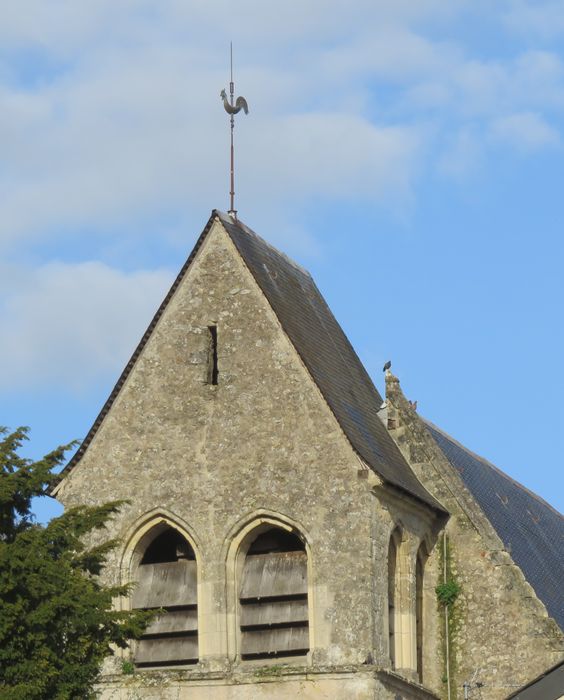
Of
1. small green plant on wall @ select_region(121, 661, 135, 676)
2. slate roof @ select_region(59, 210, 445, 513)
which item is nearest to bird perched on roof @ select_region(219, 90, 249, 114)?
slate roof @ select_region(59, 210, 445, 513)

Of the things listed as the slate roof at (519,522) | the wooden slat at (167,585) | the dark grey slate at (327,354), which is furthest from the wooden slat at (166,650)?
the slate roof at (519,522)

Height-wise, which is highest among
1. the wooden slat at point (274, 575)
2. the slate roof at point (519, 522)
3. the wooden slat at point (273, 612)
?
the slate roof at point (519, 522)

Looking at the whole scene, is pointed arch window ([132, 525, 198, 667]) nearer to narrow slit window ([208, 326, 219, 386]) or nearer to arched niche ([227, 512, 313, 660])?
arched niche ([227, 512, 313, 660])

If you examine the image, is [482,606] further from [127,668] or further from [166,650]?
[127,668]

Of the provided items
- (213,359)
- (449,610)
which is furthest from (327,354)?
(449,610)

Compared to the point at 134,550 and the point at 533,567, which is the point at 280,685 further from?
the point at 533,567

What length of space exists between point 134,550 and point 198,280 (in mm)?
4777

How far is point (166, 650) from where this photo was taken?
34.4 metres

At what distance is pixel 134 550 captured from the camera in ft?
114

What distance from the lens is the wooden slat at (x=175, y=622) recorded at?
3438 centimetres

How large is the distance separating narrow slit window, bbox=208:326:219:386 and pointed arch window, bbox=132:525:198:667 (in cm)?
261

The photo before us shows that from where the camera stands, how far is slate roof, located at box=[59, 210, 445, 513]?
1367 inches

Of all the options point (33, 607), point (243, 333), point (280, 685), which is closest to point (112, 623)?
point (33, 607)

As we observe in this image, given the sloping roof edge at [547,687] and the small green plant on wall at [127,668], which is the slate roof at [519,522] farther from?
the small green plant on wall at [127,668]
